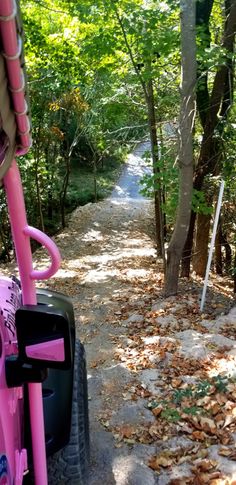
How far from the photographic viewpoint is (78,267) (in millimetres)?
10500

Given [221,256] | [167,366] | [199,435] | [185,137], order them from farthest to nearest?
[221,256] < [185,137] < [167,366] < [199,435]

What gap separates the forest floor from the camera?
3.11m

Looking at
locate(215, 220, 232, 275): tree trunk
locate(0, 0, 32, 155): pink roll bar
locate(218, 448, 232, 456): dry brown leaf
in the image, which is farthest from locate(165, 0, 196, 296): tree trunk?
locate(0, 0, 32, 155): pink roll bar

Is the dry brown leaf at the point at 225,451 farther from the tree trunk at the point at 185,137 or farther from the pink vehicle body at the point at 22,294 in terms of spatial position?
the tree trunk at the point at 185,137

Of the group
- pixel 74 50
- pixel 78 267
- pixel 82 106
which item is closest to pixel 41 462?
pixel 78 267

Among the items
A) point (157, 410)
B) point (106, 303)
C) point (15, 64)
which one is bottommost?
point (106, 303)

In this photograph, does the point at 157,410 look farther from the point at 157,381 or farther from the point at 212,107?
the point at 212,107

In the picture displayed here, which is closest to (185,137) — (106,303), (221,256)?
(106,303)

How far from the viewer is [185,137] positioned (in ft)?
18.4

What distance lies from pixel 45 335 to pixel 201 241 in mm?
7440

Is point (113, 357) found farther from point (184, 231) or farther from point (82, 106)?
point (82, 106)

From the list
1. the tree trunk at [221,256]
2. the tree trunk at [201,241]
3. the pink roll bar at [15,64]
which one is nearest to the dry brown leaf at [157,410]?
the pink roll bar at [15,64]

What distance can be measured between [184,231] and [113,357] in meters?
2.24

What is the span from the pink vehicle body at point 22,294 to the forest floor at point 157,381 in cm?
142
